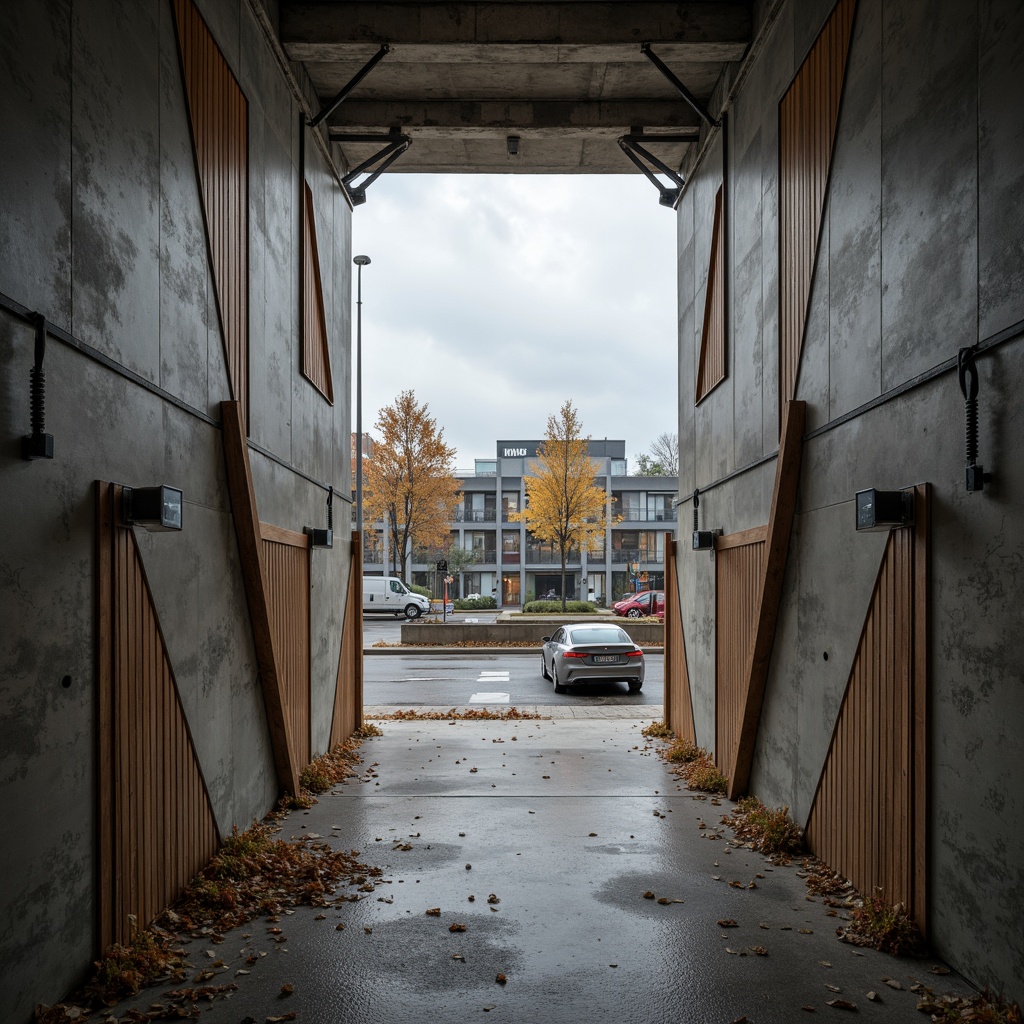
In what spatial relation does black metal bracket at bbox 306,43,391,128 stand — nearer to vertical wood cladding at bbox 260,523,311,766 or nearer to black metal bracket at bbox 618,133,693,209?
black metal bracket at bbox 618,133,693,209

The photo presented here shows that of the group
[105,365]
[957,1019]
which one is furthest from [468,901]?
[105,365]

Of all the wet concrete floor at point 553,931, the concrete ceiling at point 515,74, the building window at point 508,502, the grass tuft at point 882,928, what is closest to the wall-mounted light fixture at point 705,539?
the wet concrete floor at point 553,931

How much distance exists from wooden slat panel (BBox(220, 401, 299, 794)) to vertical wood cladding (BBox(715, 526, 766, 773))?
458 centimetres

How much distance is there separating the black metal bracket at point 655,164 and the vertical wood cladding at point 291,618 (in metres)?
7.15

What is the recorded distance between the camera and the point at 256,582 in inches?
305

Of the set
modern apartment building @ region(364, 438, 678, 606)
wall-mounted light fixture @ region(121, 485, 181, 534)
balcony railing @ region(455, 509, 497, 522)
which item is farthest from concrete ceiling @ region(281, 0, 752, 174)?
balcony railing @ region(455, 509, 497, 522)

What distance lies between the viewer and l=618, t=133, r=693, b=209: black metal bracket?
39.4ft

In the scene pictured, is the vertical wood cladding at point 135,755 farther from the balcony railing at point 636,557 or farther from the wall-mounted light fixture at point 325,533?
the balcony railing at point 636,557

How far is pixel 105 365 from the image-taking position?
196 inches

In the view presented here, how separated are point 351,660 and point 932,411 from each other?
943 cm

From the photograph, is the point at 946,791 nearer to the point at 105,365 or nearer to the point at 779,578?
→ the point at 779,578

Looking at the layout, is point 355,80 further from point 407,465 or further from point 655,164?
point 407,465

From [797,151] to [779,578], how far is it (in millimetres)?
3864

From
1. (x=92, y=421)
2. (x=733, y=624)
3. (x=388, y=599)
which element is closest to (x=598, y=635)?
(x=733, y=624)
